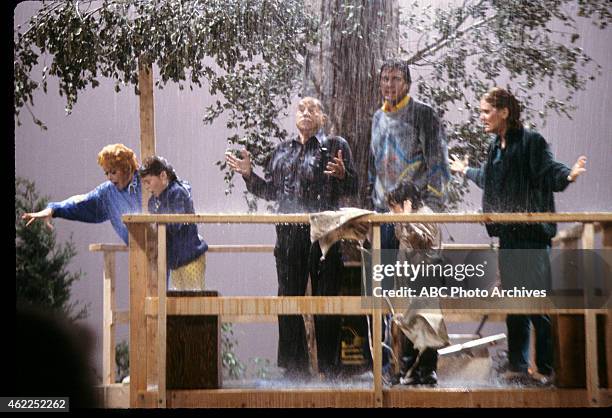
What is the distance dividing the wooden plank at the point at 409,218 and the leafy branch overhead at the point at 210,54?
0.47 m

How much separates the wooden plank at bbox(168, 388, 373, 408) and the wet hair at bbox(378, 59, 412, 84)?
1723 millimetres

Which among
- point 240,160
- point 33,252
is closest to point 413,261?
point 240,160

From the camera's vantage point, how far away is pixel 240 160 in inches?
248

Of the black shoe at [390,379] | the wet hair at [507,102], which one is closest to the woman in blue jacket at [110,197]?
the black shoe at [390,379]

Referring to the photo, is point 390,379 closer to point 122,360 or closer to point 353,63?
point 122,360

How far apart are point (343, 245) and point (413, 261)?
38cm

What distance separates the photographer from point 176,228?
20.0 feet

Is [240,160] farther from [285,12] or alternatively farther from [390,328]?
[390,328]

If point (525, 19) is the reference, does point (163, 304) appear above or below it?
below

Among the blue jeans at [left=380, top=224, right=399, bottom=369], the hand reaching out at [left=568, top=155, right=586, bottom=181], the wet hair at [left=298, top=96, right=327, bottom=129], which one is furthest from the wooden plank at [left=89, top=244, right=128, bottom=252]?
the hand reaching out at [left=568, top=155, right=586, bottom=181]

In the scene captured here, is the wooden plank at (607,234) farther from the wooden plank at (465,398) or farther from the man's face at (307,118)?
the man's face at (307,118)

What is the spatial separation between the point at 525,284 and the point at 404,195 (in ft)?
2.67

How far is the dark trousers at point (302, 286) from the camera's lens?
612 centimetres

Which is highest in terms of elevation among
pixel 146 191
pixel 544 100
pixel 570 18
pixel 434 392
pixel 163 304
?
pixel 570 18
